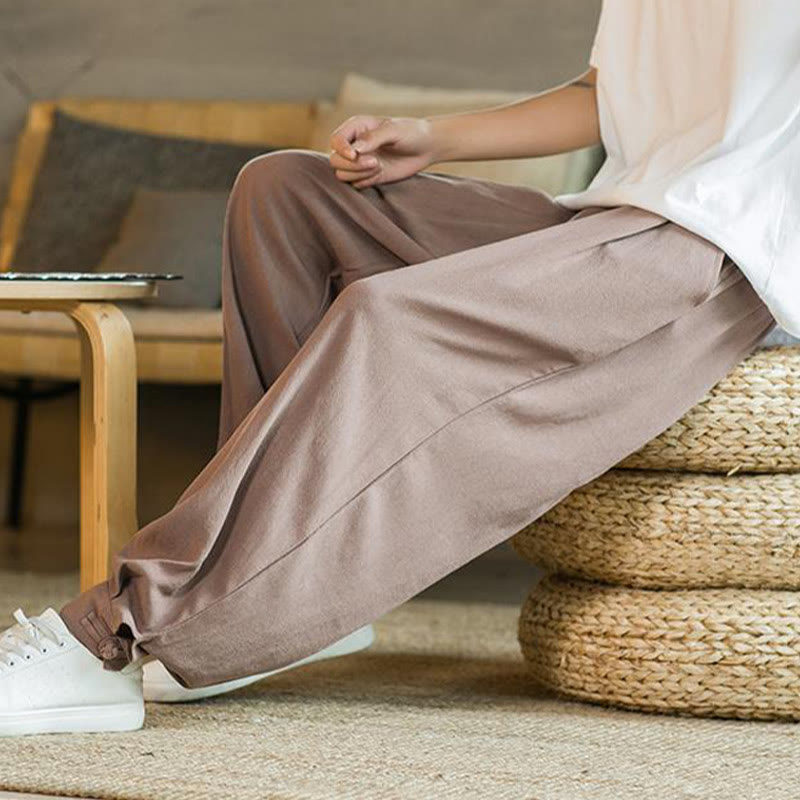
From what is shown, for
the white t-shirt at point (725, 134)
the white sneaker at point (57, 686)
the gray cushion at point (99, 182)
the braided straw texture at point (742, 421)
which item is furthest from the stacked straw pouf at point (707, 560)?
the gray cushion at point (99, 182)

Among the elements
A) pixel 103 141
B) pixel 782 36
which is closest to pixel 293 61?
pixel 103 141

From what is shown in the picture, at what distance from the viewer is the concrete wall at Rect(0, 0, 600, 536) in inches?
136

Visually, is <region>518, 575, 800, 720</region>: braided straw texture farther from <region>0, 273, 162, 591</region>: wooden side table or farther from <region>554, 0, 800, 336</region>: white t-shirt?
<region>0, 273, 162, 591</region>: wooden side table

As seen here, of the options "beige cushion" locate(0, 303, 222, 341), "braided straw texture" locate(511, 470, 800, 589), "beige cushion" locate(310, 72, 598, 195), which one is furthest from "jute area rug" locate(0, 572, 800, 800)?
"beige cushion" locate(310, 72, 598, 195)

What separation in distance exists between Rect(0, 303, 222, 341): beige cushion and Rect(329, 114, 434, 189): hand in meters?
0.99

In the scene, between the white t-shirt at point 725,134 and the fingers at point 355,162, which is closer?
the white t-shirt at point 725,134

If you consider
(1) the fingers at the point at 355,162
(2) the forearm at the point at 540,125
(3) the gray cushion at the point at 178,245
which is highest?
(2) the forearm at the point at 540,125

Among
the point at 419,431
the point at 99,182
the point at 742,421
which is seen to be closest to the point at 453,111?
the point at 99,182

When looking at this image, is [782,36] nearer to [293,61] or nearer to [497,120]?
[497,120]

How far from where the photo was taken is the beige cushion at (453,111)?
295cm

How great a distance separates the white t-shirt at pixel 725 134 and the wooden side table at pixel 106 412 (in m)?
0.52

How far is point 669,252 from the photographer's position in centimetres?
157

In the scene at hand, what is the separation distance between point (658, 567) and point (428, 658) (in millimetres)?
450

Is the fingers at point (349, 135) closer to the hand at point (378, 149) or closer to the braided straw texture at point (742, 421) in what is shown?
the hand at point (378, 149)
